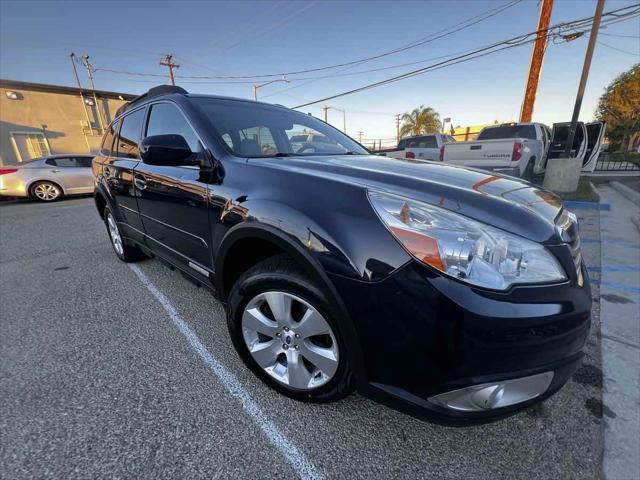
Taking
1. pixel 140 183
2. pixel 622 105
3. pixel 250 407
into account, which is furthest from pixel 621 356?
pixel 622 105

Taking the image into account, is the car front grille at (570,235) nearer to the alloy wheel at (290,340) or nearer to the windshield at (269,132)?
the alloy wheel at (290,340)

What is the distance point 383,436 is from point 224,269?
126cm

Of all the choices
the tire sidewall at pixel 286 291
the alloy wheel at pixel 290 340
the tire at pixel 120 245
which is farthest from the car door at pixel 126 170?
the alloy wheel at pixel 290 340

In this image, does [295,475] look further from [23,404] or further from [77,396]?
[23,404]

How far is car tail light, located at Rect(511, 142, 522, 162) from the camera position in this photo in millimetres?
5926

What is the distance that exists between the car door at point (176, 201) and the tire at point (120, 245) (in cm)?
123

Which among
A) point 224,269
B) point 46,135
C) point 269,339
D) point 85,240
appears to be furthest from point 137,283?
point 46,135

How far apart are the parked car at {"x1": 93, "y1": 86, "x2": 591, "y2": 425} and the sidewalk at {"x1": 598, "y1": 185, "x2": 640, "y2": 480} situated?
0.62 m

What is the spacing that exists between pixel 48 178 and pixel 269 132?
34.9ft

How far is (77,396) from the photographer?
174 centimetres

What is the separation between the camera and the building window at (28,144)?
53.6 ft

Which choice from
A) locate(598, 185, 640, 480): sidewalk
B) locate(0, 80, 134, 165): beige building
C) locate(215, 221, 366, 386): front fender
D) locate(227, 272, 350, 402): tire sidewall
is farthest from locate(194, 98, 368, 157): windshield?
locate(0, 80, 134, 165): beige building

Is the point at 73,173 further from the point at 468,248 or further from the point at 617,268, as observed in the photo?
the point at 617,268

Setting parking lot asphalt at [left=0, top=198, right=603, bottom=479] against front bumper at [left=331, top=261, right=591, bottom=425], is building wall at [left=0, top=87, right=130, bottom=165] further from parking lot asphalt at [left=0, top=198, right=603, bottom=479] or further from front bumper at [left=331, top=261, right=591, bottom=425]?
front bumper at [left=331, top=261, right=591, bottom=425]
